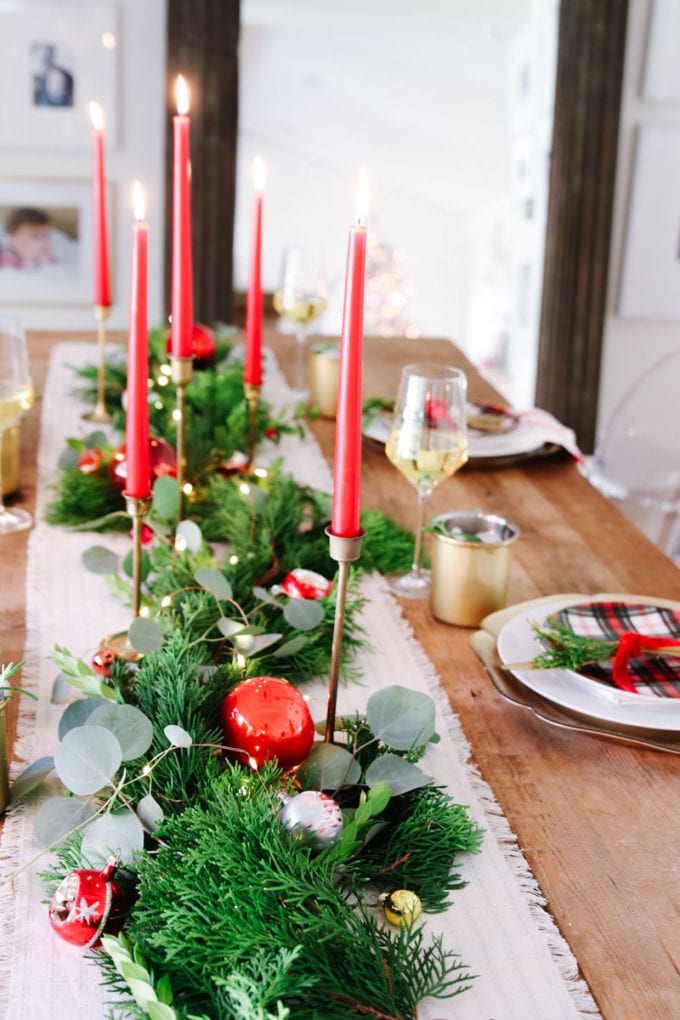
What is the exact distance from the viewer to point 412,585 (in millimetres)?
1166

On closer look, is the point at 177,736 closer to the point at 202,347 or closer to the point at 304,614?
the point at 304,614

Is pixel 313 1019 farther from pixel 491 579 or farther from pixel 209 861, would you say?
pixel 491 579

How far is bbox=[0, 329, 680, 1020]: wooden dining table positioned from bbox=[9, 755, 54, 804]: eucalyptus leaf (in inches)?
4.9

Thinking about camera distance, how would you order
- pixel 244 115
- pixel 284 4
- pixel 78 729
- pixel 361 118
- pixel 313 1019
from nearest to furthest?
pixel 313 1019
pixel 78 729
pixel 284 4
pixel 361 118
pixel 244 115

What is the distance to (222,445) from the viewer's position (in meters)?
1.45

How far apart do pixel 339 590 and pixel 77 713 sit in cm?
20

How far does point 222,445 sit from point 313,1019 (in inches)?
38.3

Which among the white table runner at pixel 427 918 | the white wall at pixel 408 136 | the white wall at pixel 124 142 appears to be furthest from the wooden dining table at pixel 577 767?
the white wall at pixel 408 136

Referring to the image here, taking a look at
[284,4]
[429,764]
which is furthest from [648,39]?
[429,764]

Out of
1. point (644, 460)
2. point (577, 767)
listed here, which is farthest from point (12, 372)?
point (644, 460)

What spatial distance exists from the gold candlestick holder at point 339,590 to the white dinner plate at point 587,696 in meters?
0.22

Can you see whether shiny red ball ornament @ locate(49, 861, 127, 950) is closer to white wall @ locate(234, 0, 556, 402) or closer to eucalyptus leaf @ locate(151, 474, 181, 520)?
eucalyptus leaf @ locate(151, 474, 181, 520)

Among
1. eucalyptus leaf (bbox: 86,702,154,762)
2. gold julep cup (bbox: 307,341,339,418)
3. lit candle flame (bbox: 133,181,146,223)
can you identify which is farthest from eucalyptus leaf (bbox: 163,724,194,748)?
gold julep cup (bbox: 307,341,339,418)

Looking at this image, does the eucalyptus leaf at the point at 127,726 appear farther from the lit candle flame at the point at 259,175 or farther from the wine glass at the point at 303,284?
the wine glass at the point at 303,284
